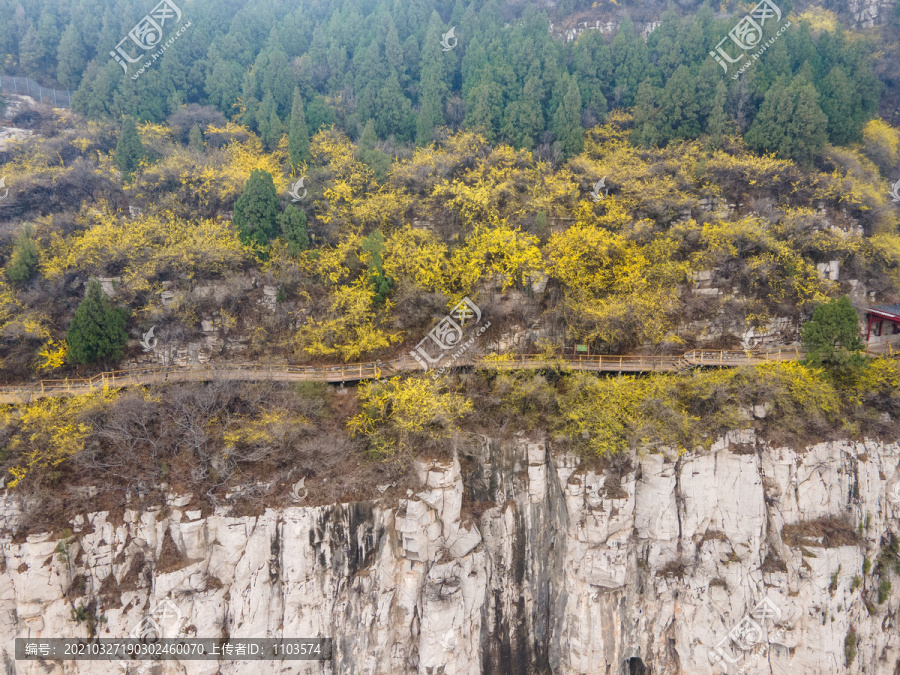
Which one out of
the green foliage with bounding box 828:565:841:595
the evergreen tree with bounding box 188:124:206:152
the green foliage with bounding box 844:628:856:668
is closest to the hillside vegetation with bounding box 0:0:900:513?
the evergreen tree with bounding box 188:124:206:152

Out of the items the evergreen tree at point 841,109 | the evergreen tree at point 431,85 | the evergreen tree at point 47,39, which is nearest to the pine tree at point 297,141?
the evergreen tree at point 431,85

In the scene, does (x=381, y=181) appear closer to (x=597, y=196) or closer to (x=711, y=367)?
(x=597, y=196)

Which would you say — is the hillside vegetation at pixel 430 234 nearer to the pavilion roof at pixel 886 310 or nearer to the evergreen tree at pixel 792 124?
the evergreen tree at pixel 792 124

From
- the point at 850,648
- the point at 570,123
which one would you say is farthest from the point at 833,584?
the point at 570,123

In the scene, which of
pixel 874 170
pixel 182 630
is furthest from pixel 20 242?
pixel 874 170

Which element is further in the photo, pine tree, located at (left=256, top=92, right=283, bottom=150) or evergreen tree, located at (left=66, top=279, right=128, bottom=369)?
pine tree, located at (left=256, top=92, right=283, bottom=150)

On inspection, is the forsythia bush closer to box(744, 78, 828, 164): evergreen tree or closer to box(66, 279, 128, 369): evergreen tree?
box(66, 279, 128, 369): evergreen tree
